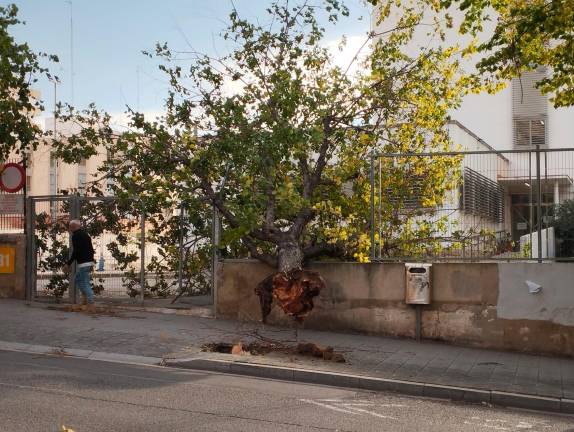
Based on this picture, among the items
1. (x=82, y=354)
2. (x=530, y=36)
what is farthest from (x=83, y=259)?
(x=530, y=36)

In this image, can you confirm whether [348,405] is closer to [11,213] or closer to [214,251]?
[214,251]

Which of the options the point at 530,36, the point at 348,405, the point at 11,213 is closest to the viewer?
the point at 348,405

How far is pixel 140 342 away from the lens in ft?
34.1

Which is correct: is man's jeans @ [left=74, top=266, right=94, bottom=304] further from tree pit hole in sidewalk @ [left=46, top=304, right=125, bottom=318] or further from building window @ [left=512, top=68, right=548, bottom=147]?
building window @ [left=512, top=68, right=548, bottom=147]

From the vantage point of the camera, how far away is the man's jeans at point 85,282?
13.4 m

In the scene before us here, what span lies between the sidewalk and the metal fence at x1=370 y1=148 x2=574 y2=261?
1.64m

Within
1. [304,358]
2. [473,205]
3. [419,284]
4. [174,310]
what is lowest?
[304,358]

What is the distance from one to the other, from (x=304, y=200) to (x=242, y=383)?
4146 mm

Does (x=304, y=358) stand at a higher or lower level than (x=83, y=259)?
lower

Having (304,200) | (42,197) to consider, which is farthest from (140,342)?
(42,197)

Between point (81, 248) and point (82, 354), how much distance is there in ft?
14.0

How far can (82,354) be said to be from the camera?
9.70 m

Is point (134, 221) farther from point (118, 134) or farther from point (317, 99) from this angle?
point (317, 99)

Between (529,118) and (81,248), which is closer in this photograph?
(81,248)
